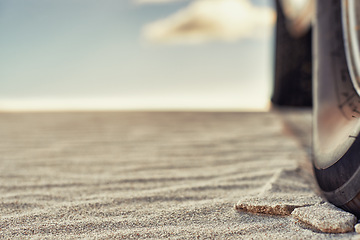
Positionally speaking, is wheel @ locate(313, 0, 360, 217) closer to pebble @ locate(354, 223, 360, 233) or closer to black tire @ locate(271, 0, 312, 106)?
pebble @ locate(354, 223, 360, 233)

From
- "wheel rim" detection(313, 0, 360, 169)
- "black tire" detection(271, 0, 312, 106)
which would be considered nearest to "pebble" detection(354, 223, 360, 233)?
"wheel rim" detection(313, 0, 360, 169)

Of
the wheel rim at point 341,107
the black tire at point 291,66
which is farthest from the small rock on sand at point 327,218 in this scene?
the black tire at point 291,66

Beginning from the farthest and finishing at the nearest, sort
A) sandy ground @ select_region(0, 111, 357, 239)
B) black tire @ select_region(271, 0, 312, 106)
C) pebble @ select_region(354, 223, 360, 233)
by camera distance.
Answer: black tire @ select_region(271, 0, 312, 106)
sandy ground @ select_region(0, 111, 357, 239)
pebble @ select_region(354, 223, 360, 233)

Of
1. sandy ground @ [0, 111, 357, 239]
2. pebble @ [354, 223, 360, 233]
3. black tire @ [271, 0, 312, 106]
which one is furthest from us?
black tire @ [271, 0, 312, 106]

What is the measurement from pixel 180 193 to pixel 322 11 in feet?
2.61

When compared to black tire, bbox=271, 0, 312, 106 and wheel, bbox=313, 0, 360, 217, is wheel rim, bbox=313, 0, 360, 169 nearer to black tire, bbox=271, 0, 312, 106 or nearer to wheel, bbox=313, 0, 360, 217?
wheel, bbox=313, 0, 360, 217

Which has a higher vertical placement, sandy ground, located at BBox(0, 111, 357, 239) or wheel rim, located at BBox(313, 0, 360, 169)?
wheel rim, located at BBox(313, 0, 360, 169)

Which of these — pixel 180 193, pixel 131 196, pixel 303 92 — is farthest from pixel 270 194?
pixel 303 92

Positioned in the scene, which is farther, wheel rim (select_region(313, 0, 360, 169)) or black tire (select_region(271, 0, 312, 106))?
black tire (select_region(271, 0, 312, 106))

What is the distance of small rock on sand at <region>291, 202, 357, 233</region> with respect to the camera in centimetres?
77

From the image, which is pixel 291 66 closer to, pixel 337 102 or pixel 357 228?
pixel 337 102

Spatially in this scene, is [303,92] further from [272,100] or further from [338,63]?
[338,63]

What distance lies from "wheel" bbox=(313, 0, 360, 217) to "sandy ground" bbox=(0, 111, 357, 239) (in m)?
0.09

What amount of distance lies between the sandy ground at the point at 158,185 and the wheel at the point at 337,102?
85 millimetres
